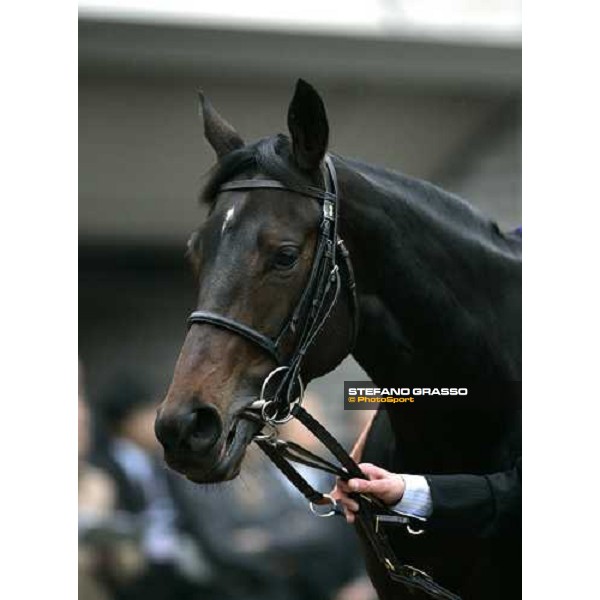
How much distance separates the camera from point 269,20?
9.64 feet

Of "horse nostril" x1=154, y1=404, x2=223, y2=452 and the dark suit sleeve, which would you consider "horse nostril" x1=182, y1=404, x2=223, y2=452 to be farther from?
the dark suit sleeve

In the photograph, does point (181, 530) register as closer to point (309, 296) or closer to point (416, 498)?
point (416, 498)

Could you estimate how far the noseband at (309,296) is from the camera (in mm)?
2152

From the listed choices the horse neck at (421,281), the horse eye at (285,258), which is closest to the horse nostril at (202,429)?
the horse eye at (285,258)

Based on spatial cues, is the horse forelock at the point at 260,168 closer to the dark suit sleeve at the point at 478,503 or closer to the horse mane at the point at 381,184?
the horse mane at the point at 381,184

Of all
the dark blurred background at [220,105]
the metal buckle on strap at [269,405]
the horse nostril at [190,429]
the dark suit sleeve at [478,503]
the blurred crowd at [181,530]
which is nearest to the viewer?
the horse nostril at [190,429]

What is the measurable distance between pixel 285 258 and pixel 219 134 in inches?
13.1

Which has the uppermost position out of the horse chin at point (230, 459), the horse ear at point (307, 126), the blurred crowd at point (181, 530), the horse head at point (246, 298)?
the horse ear at point (307, 126)

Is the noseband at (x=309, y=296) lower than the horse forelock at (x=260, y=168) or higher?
lower

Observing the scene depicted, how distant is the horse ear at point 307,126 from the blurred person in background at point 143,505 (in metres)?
1.05

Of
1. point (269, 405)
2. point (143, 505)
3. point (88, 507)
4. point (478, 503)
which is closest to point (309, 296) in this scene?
point (269, 405)

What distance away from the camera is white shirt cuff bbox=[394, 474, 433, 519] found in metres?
2.33
